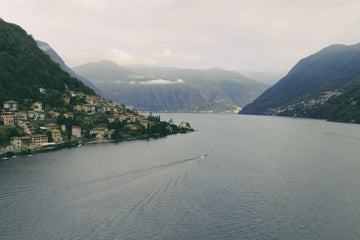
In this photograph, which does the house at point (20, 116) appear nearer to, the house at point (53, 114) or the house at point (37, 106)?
the house at point (37, 106)

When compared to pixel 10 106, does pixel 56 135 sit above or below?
below

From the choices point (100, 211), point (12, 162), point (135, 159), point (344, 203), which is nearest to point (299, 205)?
point (344, 203)

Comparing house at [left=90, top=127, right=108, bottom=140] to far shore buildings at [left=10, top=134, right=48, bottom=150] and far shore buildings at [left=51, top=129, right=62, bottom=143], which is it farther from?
far shore buildings at [left=10, top=134, right=48, bottom=150]

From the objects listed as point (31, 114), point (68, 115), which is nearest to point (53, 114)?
point (68, 115)

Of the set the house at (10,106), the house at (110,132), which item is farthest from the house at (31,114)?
the house at (110,132)

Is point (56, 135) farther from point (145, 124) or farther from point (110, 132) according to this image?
point (145, 124)
